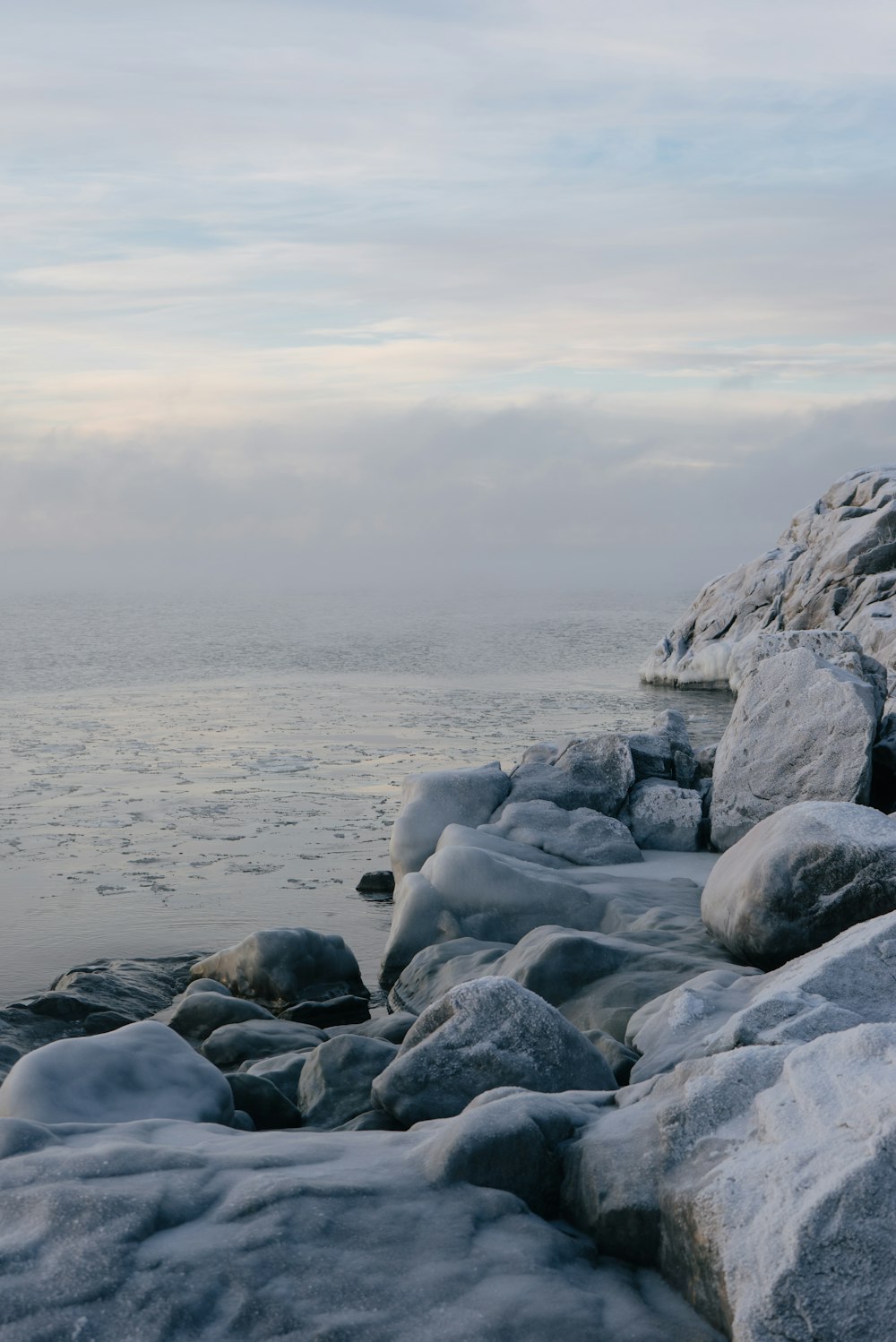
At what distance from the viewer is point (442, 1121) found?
4.19 metres

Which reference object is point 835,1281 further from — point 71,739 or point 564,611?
point 564,611

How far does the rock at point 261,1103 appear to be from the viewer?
5.24 m

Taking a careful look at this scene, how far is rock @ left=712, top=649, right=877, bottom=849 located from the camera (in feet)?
30.7

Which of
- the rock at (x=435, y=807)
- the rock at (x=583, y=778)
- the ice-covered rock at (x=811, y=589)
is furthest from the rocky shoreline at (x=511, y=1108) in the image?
the ice-covered rock at (x=811, y=589)

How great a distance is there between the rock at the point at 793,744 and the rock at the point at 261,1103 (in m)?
5.15

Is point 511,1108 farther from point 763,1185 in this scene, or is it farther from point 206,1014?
point 206,1014

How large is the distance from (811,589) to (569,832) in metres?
18.1

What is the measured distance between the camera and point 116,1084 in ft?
15.7

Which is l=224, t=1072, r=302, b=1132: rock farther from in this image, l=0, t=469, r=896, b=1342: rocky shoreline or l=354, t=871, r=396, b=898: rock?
l=354, t=871, r=396, b=898: rock

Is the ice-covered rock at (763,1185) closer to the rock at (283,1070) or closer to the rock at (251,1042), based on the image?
the rock at (283,1070)

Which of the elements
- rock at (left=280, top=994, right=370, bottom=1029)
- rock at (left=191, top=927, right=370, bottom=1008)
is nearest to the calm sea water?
rock at (left=191, top=927, right=370, bottom=1008)

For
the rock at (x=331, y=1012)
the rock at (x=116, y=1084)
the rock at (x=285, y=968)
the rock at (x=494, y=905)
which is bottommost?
the rock at (x=331, y=1012)

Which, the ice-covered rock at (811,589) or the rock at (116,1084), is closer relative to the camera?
the rock at (116,1084)

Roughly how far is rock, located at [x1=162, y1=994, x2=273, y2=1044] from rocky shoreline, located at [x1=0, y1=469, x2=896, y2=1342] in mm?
18
